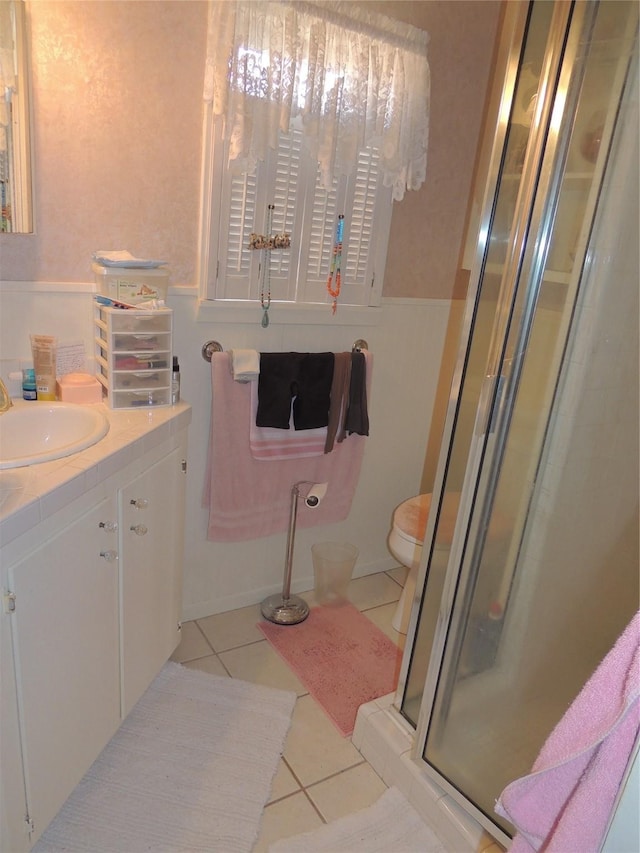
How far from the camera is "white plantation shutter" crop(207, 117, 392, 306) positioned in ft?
6.31

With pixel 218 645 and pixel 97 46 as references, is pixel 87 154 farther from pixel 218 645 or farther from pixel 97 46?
pixel 218 645

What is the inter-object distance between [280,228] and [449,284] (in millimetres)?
835

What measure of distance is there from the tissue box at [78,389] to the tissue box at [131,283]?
26 cm

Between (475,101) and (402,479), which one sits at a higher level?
(475,101)

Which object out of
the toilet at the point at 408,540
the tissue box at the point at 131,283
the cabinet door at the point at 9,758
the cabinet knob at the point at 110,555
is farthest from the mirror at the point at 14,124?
the toilet at the point at 408,540

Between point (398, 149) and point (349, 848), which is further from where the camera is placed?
point (398, 149)

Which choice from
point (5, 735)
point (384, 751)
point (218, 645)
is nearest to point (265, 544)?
point (218, 645)

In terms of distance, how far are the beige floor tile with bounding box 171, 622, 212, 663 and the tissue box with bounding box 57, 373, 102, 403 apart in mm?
968

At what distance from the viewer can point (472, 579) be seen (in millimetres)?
1522

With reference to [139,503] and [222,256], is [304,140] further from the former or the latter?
[139,503]

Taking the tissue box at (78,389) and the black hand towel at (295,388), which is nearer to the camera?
the tissue box at (78,389)

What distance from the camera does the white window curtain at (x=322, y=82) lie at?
175 centimetres

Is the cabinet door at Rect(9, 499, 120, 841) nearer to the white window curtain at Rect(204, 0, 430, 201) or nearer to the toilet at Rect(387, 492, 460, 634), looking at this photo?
the toilet at Rect(387, 492, 460, 634)

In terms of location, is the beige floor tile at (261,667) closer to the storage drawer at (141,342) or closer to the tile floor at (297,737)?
the tile floor at (297,737)
